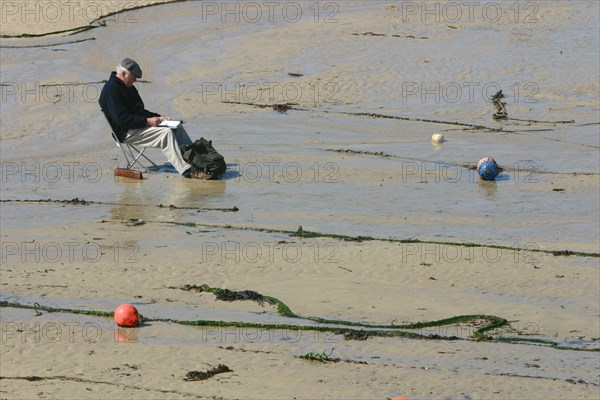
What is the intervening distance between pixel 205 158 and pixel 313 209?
1.68m

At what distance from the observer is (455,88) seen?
18641 millimetres

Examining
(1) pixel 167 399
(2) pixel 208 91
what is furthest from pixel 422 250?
(2) pixel 208 91

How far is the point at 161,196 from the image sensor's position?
13055 mm

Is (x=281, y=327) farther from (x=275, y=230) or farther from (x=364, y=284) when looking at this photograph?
(x=275, y=230)

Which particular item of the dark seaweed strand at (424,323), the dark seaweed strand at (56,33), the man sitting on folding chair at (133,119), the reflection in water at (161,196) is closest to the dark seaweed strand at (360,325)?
the dark seaweed strand at (424,323)

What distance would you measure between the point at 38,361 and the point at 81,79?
10.8 metres

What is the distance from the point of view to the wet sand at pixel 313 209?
27.2 feet

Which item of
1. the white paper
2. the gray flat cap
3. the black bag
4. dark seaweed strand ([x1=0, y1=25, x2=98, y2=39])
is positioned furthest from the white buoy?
dark seaweed strand ([x1=0, y1=25, x2=98, y2=39])

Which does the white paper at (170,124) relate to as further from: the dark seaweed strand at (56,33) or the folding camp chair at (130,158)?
the dark seaweed strand at (56,33)

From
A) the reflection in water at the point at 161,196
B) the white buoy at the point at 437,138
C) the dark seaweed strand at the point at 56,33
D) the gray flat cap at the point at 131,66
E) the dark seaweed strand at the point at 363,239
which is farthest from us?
the dark seaweed strand at the point at 56,33

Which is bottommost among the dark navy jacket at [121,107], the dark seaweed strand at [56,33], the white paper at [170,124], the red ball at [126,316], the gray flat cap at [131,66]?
the red ball at [126,316]

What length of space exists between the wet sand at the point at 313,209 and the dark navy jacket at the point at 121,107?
63cm

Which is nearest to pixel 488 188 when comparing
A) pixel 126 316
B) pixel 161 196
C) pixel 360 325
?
pixel 161 196

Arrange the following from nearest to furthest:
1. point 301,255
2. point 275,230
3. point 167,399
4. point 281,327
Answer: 1. point 167,399
2. point 281,327
3. point 301,255
4. point 275,230
